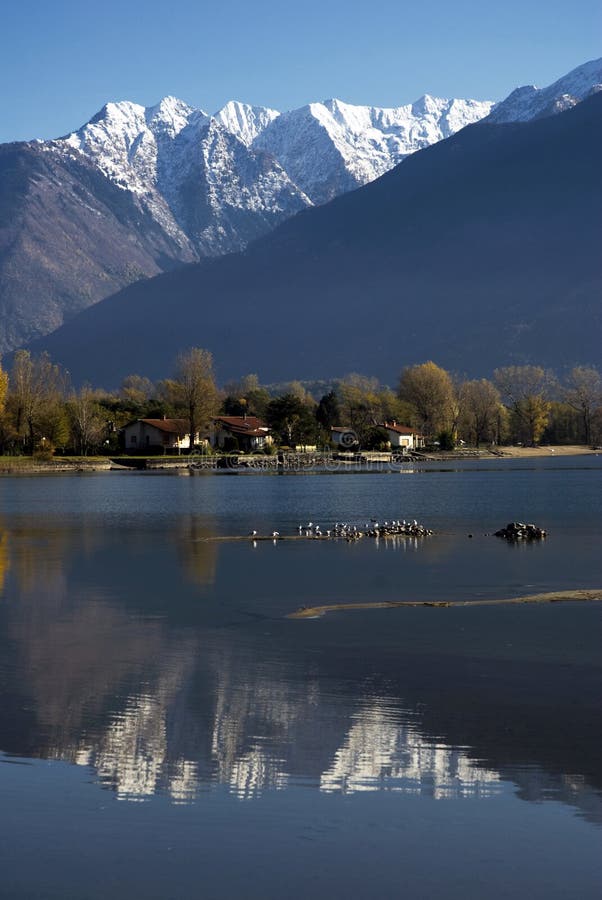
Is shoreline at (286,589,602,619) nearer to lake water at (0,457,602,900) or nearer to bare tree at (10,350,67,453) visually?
lake water at (0,457,602,900)

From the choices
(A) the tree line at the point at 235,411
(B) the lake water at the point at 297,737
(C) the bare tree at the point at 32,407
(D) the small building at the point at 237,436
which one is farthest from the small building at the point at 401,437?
(B) the lake water at the point at 297,737

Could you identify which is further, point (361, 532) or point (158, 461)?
point (158, 461)

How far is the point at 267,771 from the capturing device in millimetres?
12750

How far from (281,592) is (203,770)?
15.3 m

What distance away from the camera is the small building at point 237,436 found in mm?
164000

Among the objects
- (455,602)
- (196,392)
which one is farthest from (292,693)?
(196,392)

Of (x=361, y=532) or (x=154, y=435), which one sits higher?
(x=154, y=435)

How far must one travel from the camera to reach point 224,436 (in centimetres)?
16638

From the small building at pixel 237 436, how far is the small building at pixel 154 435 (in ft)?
20.0

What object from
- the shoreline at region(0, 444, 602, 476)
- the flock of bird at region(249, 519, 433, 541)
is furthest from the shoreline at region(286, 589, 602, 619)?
the shoreline at region(0, 444, 602, 476)

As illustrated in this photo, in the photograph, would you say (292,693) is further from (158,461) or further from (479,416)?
(479,416)

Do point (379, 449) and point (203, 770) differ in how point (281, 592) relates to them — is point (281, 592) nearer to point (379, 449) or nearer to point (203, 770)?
point (203, 770)

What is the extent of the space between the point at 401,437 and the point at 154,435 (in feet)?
131

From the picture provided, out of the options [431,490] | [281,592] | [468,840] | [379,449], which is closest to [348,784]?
[468,840]
